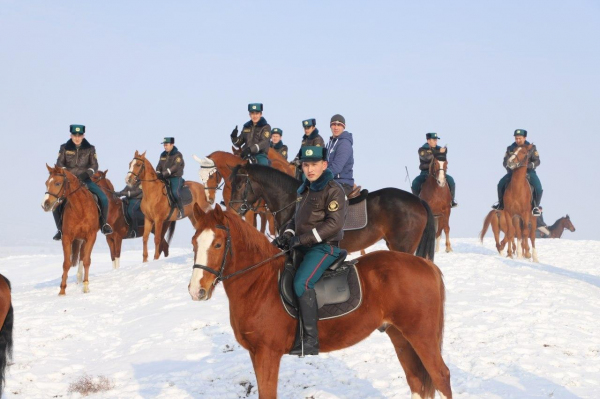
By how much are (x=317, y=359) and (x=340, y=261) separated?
3720 mm

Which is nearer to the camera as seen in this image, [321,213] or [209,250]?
[209,250]

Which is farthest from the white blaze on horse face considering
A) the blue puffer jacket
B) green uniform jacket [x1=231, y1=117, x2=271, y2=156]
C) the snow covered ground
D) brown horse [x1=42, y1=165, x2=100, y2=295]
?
brown horse [x1=42, y1=165, x2=100, y2=295]

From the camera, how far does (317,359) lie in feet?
32.3

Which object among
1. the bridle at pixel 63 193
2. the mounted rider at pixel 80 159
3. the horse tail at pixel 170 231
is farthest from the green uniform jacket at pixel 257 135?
the horse tail at pixel 170 231

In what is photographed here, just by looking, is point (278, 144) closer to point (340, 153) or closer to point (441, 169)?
point (441, 169)

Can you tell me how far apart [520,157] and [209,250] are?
55.7ft

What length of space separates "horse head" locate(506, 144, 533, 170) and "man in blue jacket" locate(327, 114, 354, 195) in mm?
10521

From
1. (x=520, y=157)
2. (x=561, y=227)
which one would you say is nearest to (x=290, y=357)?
(x=520, y=157)

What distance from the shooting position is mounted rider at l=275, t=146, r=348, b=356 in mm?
6348

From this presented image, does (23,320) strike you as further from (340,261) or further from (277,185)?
(340,261)

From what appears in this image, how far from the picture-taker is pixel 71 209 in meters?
16.2

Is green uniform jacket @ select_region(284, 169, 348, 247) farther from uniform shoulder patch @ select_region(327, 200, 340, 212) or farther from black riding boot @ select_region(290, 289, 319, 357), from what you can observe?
black riding boot @ select_region(290, 289, 319, 357)

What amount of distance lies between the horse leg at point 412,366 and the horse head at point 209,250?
86.9 inches

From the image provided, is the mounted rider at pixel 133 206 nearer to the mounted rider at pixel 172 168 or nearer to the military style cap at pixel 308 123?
the mounted rider at pixel 172 168
